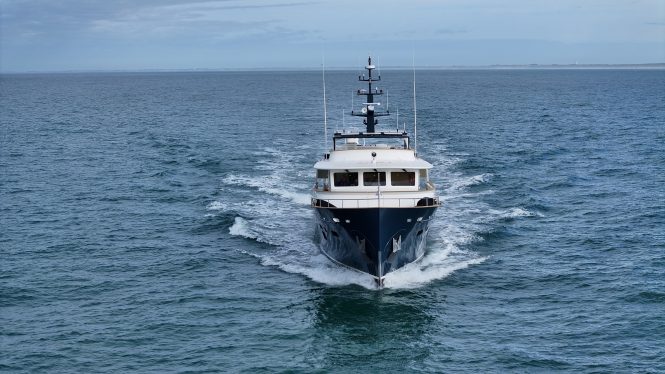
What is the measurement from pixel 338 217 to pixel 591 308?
459 inches

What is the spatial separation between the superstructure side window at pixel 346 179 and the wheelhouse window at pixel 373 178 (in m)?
0.51

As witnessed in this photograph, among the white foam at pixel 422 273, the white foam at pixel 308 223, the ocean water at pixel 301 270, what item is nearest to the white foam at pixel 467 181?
the white foam at pixel 308 223

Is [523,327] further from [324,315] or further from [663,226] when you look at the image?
[663,226]

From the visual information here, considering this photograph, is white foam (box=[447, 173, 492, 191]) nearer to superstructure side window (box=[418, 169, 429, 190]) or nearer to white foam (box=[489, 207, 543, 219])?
white foam (box=[489, 207, 543, 219])

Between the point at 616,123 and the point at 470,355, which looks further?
the point at 616,123

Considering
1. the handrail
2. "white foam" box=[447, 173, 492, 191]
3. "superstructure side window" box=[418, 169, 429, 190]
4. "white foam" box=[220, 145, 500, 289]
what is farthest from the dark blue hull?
"white foam" box=[447, 173, 492, 191]

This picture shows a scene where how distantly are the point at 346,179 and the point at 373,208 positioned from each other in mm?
4794

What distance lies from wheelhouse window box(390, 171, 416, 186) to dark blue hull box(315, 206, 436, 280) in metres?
2.25

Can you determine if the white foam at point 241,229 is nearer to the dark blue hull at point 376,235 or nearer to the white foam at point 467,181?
the dark blue hull at point 376,235

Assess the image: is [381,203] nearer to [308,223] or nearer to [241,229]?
[308,223]

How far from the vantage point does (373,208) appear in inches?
1364

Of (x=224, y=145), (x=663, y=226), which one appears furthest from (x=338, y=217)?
(x=224, y=145)

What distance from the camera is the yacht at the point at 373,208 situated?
35156 millimetres

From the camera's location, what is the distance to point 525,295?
3434cm
